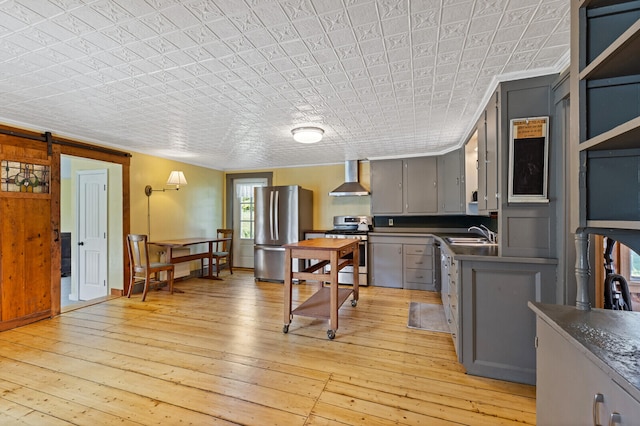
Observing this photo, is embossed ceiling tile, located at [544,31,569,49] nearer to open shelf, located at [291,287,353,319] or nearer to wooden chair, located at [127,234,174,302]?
open shelf, located at [291,287,353,319]

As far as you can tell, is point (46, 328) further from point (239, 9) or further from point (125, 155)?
point (239, 9)

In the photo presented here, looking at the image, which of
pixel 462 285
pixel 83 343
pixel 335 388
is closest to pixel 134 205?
pixel 83 343

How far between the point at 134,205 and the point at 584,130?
17.5 ft

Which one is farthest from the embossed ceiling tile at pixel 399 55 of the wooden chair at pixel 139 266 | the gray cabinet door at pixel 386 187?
the wooden chair at pixel 139 266

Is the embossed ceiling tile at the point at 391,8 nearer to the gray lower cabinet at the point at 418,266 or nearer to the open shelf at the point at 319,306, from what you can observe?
the open shelf at the point at 319,306

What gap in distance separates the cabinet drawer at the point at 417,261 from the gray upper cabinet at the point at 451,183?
2.81ft

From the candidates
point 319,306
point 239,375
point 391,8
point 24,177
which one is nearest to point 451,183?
point 319,306

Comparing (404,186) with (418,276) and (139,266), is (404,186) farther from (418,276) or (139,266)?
(139,266)

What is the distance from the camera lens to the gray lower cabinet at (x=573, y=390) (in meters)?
0.79

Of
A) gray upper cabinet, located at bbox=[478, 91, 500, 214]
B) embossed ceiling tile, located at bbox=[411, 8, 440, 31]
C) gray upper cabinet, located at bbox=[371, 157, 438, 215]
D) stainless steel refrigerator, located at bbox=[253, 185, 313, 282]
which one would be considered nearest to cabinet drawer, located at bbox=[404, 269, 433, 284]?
gray upper cabinet, located at bbox=[371, 157, 438, 215]

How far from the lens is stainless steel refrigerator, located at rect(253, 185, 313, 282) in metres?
5.39

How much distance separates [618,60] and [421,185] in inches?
157

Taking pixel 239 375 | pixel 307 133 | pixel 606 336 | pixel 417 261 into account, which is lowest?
pixel 239 375

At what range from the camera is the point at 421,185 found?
16.4ft
